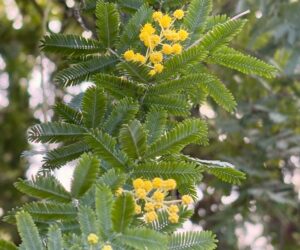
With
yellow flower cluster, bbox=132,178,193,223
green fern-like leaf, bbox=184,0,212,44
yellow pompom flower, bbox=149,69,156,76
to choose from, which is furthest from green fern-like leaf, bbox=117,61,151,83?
yellow flower cluster, bbox=132,178,193,223

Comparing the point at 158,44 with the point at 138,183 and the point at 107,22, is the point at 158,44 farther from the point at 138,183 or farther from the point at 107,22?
the point at 138,183

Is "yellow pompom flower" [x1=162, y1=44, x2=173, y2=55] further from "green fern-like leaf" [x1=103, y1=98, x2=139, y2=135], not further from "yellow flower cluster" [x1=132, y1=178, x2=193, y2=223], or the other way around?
"yellow flower cluster" [x1=132, y1=178, x2=193, y2=223]

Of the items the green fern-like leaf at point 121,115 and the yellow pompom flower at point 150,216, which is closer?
the yellow pompom flower at point 150,216

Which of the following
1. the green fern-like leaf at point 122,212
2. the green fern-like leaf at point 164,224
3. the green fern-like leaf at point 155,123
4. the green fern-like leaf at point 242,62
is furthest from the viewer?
the green fern-like leaf at point 242,62

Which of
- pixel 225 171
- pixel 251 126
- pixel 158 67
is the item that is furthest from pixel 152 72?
pixel 251 126

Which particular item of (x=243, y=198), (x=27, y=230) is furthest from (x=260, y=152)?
(x=27, y=230)

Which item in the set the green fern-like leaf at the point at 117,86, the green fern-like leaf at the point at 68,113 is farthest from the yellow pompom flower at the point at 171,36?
the green fern-like leaf at the point at 68,113

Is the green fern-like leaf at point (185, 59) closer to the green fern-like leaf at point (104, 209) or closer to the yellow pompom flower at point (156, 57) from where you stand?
the yellow pompom flower at point (156, 57)

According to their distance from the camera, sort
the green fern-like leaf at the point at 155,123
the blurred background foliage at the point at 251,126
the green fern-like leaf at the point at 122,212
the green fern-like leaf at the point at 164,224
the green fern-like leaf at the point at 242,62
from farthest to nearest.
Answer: the blurred background foliage at the point at 251,126, the green fern-like leaf at the point at 242,62, the green fern-like leaf at the point at 155,123, the green fern-like leaf at the point at 164,224, the green fern-like leaf at the point at 122,212
